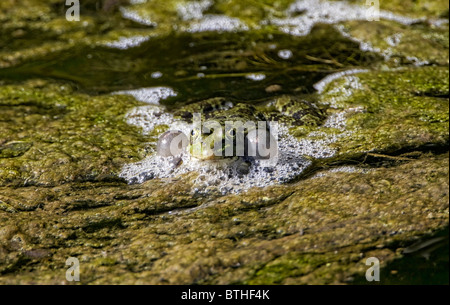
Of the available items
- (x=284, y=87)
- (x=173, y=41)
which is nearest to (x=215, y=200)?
(x=284, y=87)

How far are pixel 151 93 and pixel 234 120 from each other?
4.03 feet

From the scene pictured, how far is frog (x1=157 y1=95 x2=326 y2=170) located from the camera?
354 centimetres

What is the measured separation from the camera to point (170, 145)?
12.2ft

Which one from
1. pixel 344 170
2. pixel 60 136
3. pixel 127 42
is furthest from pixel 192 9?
pixel 344 170

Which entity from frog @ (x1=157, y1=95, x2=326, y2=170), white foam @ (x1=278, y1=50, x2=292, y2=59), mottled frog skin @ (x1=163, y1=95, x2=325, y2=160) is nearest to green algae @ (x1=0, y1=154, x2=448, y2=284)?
frog @ (x1=157, y1=95, x2=326, y2=170)

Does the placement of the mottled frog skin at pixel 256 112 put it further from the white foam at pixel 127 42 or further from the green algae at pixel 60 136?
the white foam at pixel 127 42

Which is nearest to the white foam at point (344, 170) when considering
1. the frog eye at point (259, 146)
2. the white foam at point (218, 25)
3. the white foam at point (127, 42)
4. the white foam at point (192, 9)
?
the frog eye at point (259, 146)

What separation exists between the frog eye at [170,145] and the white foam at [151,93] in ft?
3.00

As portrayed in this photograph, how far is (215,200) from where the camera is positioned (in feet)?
10.7

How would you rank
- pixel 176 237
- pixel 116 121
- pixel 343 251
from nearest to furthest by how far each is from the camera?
pixel 343 251 → pixel 176 237 → pixel 116 121

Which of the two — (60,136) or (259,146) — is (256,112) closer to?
(259,146)

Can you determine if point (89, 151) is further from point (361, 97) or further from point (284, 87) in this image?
point (361, 97)

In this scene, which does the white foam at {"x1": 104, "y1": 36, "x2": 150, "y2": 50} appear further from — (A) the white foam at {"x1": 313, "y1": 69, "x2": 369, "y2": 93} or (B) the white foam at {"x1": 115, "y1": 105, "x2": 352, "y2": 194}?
(A) the white foam at {"x1": 313, "y1": 69, "x2": 369, "y2": 93}

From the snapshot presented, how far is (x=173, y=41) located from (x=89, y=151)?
2.29 metres
